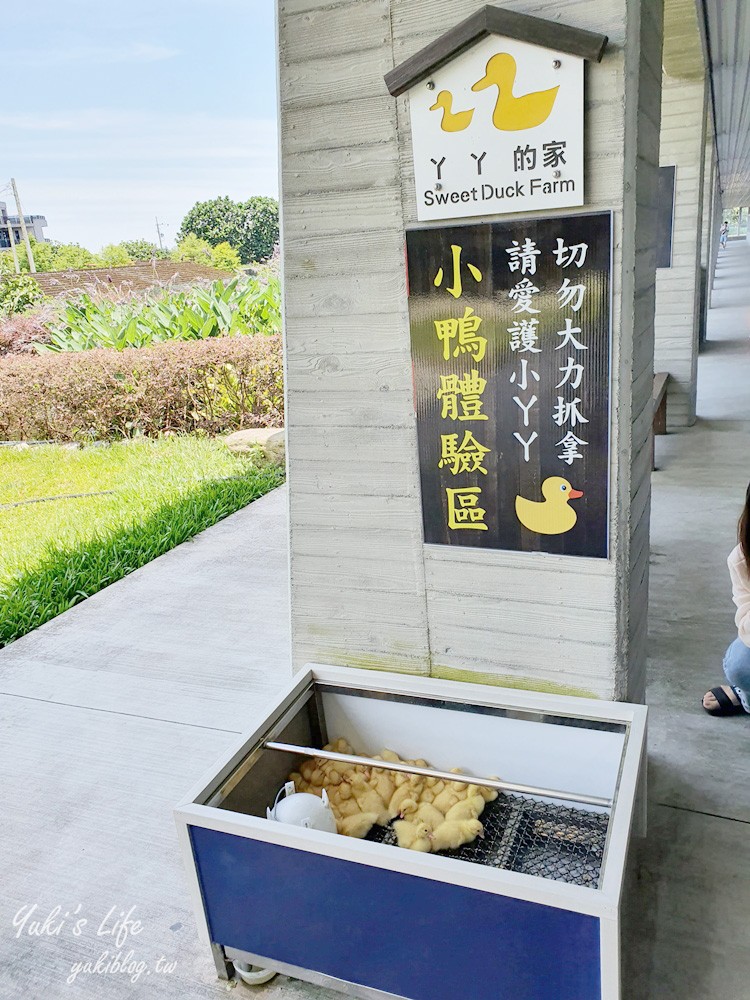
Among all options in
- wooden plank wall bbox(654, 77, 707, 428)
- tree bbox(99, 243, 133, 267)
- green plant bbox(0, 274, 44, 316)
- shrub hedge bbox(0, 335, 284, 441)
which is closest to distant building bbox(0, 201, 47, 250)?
tree bbox(99, 243, 133, 267)

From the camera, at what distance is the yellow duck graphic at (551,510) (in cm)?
191

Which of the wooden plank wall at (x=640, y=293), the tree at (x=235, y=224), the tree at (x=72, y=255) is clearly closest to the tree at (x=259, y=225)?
the tree at (x=235, y=224)

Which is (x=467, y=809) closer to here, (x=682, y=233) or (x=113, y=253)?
(x=682, y=233)

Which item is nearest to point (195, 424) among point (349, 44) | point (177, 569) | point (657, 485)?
point (177, 569)

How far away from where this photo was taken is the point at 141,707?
299cm

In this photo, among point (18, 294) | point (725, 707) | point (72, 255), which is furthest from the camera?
point (72, 255)

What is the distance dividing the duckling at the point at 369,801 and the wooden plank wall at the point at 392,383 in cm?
35

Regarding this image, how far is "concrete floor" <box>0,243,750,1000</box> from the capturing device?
183 centimetres

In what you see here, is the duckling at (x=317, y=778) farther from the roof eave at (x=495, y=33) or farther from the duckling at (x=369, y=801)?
the roof eave at (x=495, y=33)

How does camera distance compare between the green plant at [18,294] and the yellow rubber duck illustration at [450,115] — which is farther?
the green plant at [18,294]

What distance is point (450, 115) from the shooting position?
178cm

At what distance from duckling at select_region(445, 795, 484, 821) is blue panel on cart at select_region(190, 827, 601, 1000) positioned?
1.43ft

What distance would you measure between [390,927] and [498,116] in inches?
69.0

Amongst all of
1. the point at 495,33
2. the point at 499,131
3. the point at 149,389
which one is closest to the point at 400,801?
the point at 499,131
